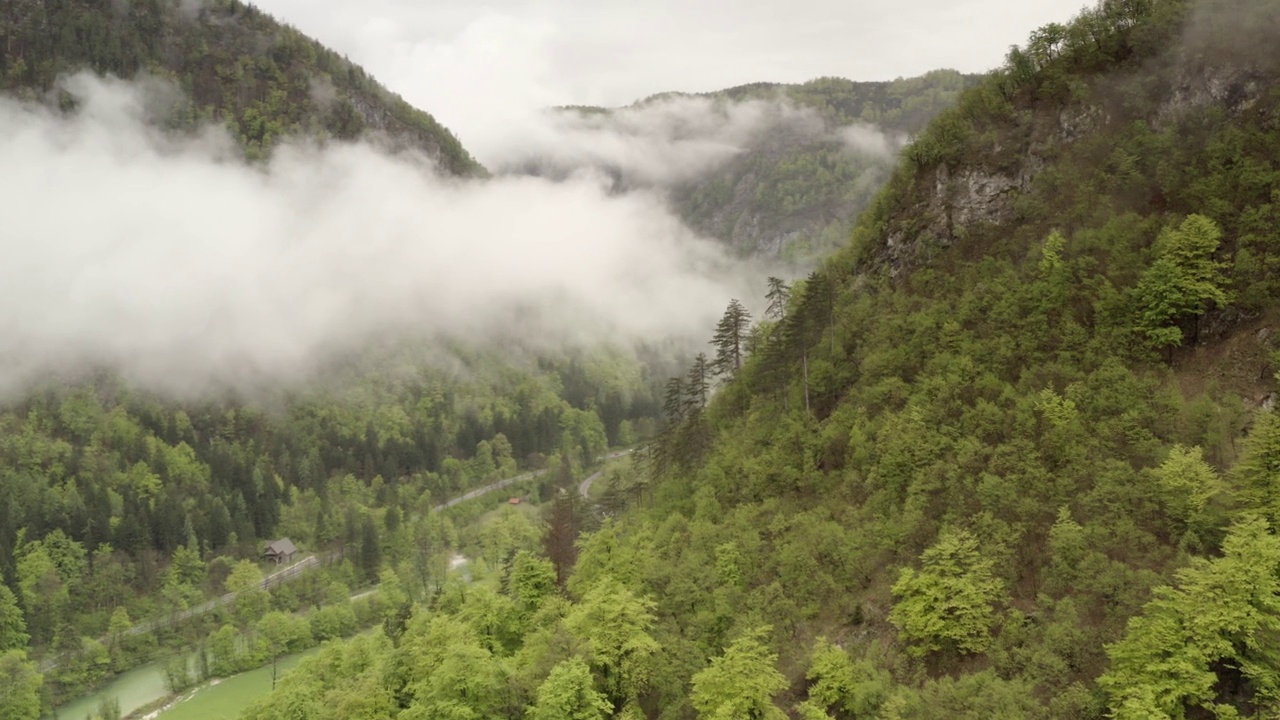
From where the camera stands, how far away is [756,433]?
72438mm

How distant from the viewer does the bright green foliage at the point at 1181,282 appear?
4909 centimetres

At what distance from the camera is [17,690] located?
10444cm

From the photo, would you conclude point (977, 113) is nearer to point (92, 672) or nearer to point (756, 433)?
point (756, 433)

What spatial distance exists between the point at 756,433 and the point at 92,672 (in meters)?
107

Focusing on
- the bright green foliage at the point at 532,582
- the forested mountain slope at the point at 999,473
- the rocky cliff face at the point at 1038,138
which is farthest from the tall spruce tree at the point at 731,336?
the bright green foliage at the point at 532,582

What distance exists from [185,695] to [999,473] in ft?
365

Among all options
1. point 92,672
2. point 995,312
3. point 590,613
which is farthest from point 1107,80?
point 92,672

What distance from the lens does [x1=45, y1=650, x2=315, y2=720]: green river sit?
104m

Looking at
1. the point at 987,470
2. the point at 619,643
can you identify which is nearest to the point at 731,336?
the point at 987,470

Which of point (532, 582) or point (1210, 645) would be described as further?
point (532, 582)

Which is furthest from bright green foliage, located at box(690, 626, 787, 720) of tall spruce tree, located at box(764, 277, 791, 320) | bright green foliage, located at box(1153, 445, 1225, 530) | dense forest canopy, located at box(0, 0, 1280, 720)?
tall spruce tree, located at box(764, 277, 791, 320)

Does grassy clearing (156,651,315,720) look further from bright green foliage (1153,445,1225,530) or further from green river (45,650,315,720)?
bright green foliage (1153,445,1225,530)

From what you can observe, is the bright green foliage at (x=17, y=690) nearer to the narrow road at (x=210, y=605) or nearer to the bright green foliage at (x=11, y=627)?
the narrow road at (x=210, y=605)

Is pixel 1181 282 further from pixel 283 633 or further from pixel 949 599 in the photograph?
pixel 283 633
